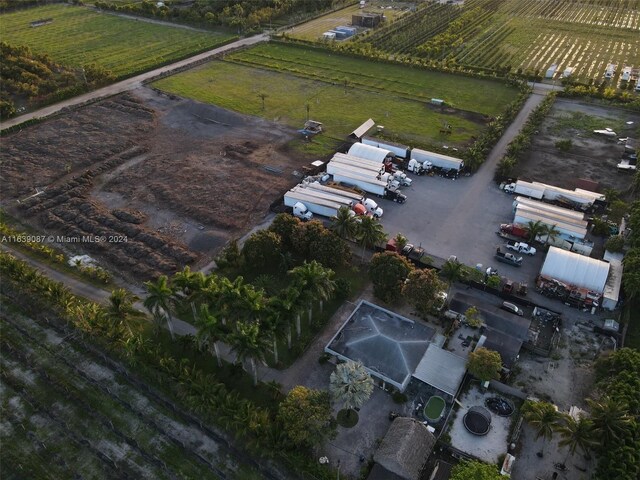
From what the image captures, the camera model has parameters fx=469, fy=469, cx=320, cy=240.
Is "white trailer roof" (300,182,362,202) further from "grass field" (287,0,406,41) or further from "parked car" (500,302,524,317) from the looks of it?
"grass field" (287,0,406,41)

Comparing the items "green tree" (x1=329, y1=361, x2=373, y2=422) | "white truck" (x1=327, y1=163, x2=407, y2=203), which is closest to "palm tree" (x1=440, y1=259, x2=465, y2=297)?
"green tree" (x1=329, y1=361, x2=373, y2=422)

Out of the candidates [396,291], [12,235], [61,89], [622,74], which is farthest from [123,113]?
[622,74]

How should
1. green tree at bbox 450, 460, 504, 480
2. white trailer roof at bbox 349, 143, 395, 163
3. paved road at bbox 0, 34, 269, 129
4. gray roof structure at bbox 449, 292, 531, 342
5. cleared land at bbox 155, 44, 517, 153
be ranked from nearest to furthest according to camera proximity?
green tree at bbox 450, 460, 504, 480 → gray roof structure at bbox 449, 292, 531, 342 → white trailer roof at bbox 349, 143, 395, 163 → cleared land at bbox 155, 44, 517, 153 → paved road at bbox 0, 34, 269, 129

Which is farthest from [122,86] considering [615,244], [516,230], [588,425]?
[588,425]

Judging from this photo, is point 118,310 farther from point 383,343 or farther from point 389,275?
point 389,275

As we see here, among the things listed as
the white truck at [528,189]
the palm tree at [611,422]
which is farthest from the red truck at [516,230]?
the palm tree at [611,422]

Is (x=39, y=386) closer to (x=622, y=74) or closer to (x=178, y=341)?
(x=178, y=341)
